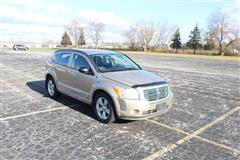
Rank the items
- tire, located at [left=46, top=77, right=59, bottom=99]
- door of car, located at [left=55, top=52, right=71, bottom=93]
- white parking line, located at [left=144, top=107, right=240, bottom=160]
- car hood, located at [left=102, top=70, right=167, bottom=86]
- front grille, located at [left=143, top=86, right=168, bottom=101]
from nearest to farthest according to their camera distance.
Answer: white parking line, located at [left=144, top=107, right=240, bottom=160]
front grille, located at [left=143, top=86, right=168, bottom=101]
car hood, located at [left=102, top=70, right=167, bottom=86]
door of car, located at [left=55, top=52, right=71, bottom=93]
tire, located at [left=46, top=77, right=59, bottom=99]

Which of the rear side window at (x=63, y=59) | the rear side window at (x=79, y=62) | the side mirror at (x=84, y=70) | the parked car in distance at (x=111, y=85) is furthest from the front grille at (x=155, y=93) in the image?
the rear side window at (x=63, y=59)

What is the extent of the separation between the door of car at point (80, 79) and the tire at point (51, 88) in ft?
3.52

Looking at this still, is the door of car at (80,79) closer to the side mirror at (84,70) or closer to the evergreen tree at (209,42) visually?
the side mirror at (84,70)

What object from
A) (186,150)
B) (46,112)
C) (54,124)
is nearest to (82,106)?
(46,112)

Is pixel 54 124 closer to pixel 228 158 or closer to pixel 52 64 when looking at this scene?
pixel 52 64

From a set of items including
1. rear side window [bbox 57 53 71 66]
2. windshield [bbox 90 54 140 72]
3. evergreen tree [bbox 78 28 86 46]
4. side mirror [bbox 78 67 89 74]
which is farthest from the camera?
evergreen tree [bbox 78 28 86 46]

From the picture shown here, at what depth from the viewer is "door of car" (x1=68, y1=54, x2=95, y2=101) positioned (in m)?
5.30

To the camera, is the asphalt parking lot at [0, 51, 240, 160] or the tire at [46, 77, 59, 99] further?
the tire at [46, 77, 59, 99]

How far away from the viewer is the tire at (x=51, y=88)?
6.85 meters

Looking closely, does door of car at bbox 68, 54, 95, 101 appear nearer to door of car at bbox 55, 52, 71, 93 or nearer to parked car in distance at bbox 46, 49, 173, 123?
parked car in distance at bbox 46, 49, 173, 123

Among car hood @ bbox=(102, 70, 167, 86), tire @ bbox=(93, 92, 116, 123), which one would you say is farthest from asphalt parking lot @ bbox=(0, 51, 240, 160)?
car hood @ bbox=(102, 70, 167, 86)

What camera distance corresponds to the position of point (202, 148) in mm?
3965

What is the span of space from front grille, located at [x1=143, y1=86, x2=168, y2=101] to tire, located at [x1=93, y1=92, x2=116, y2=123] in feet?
2.46

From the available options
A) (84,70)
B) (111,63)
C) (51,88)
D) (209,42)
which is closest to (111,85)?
(84,70)
